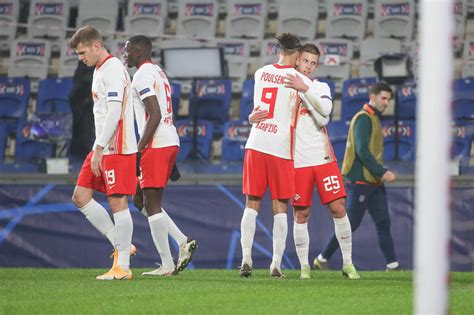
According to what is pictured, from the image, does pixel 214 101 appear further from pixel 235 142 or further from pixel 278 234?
pixel 278 234

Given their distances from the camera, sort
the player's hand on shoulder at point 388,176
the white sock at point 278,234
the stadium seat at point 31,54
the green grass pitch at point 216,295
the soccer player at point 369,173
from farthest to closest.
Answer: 1. the stadium seat at point 31,54
2. the soccer player at point 369,173
3. the player's hand on shoulder at point 388,176
4. the white sock at point 278,234
5. the green grass pitch at point 216,295

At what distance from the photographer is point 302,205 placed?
30.5 ft

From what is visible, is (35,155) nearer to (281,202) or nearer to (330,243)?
(330,243)

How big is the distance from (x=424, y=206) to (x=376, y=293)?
3.84m

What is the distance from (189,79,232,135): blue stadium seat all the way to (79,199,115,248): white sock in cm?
730

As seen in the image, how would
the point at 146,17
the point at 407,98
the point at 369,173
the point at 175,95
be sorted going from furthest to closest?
the point at 146,17 → the point at 175,95 → the point at 407,98 → the point at 369,173

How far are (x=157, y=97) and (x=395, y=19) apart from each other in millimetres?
9601

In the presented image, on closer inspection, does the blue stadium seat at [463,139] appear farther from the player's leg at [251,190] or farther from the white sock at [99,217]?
the white sock at [99,217]

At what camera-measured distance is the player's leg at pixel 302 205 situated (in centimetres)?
926

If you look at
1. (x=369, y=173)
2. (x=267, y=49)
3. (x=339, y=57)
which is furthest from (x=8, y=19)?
(x=369, y=173)

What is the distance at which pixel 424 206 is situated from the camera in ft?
12.3

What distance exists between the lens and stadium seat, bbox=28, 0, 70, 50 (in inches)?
754

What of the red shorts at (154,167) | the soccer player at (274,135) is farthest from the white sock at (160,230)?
the soccer player at (274,135)

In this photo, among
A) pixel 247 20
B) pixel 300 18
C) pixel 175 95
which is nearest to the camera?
pixel 175 95
